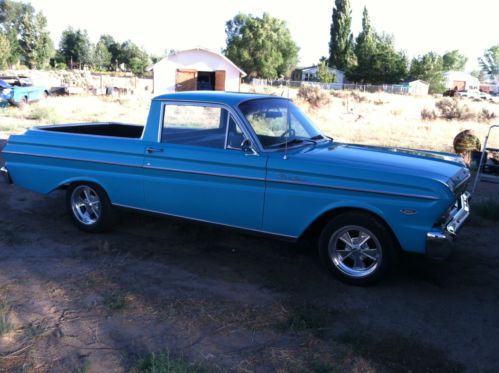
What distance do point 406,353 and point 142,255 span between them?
2779mm

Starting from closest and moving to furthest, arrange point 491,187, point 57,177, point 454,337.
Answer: point 454,337, point 57,177, point 491,187

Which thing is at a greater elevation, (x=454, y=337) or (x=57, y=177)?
(x=57, y=177)

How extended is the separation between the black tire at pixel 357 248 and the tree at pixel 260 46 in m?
66.4

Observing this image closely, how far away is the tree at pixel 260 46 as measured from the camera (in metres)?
68.6

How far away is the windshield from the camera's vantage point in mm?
4727

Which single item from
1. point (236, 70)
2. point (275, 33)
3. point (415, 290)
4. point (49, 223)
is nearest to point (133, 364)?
point (415, 290)

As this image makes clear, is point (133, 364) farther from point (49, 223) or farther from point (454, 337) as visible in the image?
point (49, 223)

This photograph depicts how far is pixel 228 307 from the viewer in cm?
388

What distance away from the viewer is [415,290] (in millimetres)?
4277

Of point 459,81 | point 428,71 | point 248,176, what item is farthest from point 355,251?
point 459,81

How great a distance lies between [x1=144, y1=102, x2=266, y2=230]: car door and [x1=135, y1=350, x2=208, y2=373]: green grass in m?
1.76

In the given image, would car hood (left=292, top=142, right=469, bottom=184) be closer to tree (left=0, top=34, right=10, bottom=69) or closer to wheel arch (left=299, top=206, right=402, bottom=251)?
wheel arch (left=299, top=206, right=402, bottom=251)

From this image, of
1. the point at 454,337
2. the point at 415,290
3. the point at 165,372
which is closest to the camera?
the point at 165,372

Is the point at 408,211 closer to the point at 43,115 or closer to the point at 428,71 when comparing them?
the point at 43,115
